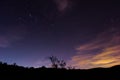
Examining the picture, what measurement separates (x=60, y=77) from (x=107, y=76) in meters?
5.32

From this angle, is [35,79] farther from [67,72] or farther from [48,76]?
[67,72]

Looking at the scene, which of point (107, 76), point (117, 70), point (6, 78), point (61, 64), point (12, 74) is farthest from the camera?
point (61, 64)

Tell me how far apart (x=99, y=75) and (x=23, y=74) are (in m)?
8.39

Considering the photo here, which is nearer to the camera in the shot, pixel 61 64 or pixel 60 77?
pixel 60 77

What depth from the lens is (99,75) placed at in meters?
23.7

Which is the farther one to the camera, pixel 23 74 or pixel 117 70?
pixel 117 70

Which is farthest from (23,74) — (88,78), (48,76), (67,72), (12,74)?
(88,78)

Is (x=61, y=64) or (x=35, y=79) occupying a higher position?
(x=61, y=64)

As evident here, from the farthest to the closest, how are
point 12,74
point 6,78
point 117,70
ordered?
point 117,70
point 12,74
point 6,78

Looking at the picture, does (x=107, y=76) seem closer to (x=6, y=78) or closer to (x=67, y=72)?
(x=67, y=72)

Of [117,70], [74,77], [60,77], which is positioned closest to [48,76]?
[60,77]

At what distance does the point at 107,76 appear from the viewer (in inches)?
926

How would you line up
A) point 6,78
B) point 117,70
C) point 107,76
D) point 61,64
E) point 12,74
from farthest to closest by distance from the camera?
1. point 61,64
2. point 117,70
3. point 107,76
4. point 12,74
5. point 6,78

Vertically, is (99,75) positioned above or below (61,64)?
below
